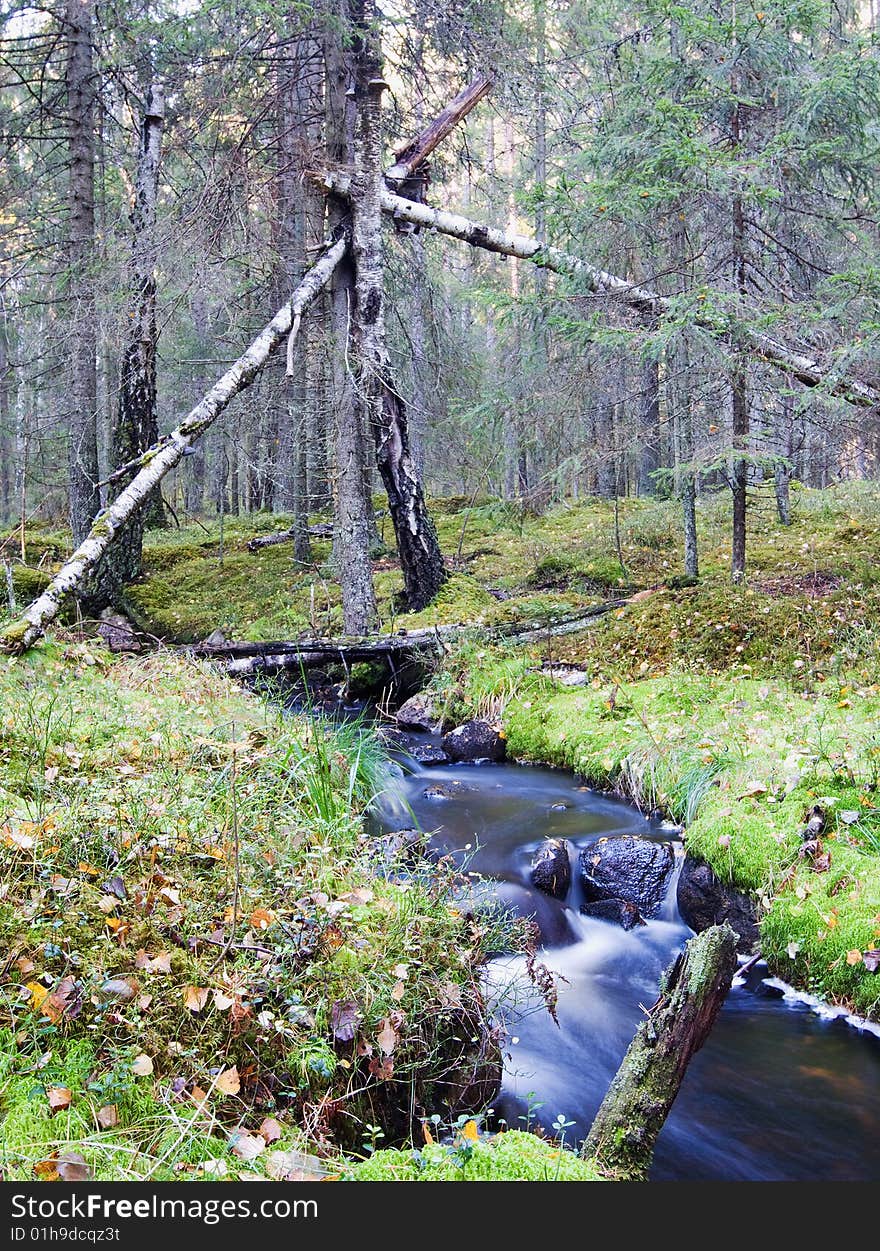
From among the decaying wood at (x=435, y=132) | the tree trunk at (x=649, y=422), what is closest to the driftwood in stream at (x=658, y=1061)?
the tree trunk at (x=649, y=422)

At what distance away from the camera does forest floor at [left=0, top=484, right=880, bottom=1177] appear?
2602 millimetres

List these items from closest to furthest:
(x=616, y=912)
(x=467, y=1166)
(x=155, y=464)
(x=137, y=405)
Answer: (x=467, y=1166) → (x=616, y=912) → (x=155, y=464) → (x=137, y=405)

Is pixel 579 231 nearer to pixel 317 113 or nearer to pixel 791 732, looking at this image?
pixel 317 113

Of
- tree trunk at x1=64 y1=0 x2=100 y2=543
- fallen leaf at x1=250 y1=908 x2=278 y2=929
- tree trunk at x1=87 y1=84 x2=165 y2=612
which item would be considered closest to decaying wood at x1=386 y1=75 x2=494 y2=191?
tree trunk at x1=87 y1=84 x2=165 y2=612

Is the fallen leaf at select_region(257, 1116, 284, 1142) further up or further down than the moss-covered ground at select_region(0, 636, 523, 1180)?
further down

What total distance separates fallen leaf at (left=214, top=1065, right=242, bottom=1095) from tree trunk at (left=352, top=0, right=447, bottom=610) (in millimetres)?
7778

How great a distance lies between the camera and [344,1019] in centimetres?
294

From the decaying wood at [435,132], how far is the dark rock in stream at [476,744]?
23.1 feet

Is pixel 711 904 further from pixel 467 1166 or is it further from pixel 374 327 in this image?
pixel 374 327

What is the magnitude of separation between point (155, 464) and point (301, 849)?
5014 millimetres

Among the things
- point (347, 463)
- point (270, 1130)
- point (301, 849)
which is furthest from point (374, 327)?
point (270, 1130)

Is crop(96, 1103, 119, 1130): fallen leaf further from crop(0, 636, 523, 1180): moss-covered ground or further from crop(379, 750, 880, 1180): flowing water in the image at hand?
crop(379, 750, 880, 1180): flowing water

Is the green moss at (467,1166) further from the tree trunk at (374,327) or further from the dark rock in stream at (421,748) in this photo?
the tree trunk at (374,327)

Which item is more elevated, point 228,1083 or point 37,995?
point 37,995
